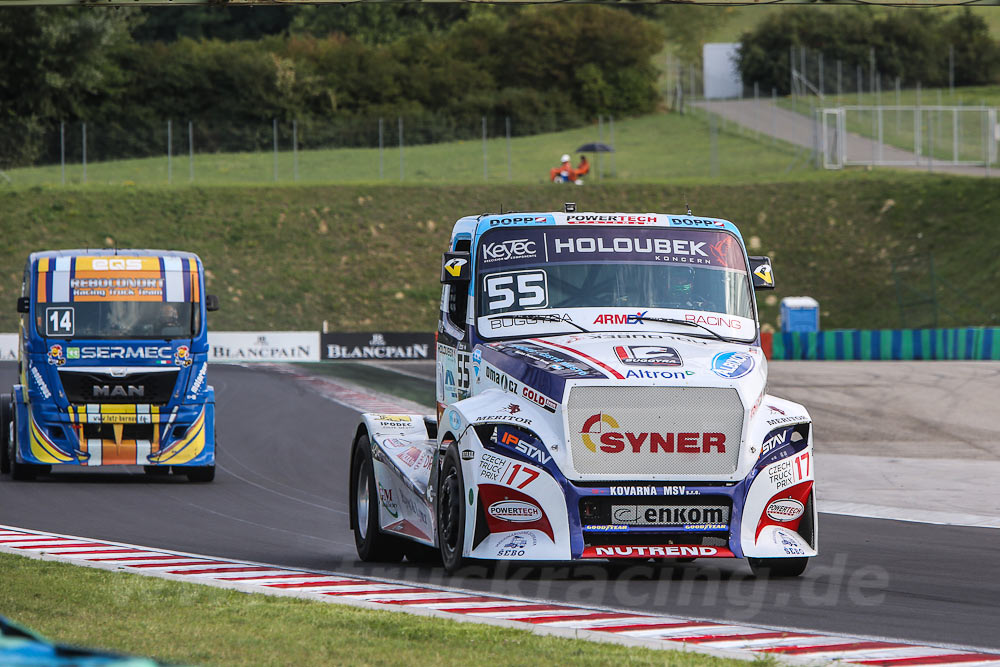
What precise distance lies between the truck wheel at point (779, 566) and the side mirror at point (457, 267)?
2914 mm

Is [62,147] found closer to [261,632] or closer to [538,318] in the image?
[538,318]

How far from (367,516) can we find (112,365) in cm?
850

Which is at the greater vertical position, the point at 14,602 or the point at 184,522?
the point at 14,602

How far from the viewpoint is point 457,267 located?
11125mm

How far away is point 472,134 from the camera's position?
247 feet

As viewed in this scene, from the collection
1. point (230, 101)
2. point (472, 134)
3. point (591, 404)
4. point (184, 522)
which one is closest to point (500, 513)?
point (591, 404)

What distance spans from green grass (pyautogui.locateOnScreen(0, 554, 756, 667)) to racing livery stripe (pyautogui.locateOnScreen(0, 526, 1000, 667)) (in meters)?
0.28

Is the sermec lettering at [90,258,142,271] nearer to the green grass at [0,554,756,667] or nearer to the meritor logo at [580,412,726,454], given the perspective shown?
the green grass at [0,554,756,667]

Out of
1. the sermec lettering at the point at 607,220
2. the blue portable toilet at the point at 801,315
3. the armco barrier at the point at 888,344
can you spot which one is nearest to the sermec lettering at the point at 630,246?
the sermec lettering at the point at 607,220

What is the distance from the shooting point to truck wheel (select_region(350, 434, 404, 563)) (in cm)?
1190

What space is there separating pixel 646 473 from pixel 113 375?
1144cm

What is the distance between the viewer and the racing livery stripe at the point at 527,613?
7.70 m

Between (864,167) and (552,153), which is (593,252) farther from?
(552,153)

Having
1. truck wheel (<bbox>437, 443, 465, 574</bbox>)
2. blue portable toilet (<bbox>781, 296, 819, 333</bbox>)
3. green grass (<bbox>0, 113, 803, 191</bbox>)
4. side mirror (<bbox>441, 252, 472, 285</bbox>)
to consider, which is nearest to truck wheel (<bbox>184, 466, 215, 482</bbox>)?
side mirror (<bbox>441, 252, 472, 285</bbox>)
